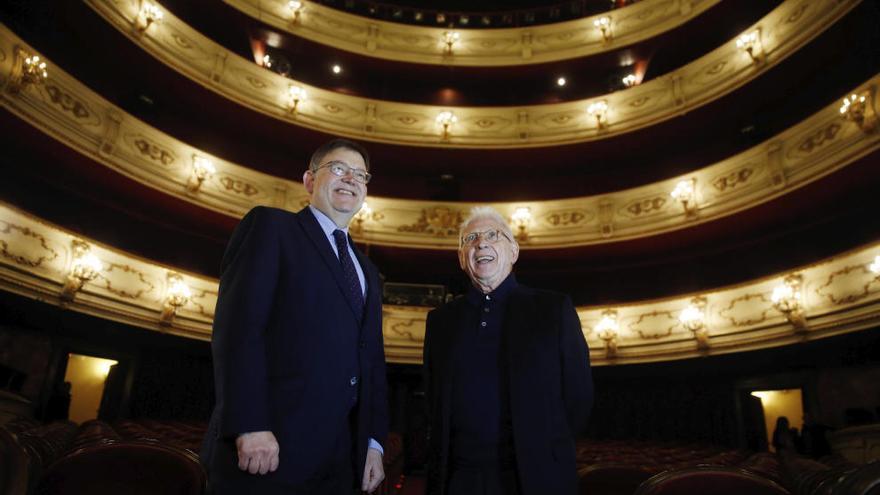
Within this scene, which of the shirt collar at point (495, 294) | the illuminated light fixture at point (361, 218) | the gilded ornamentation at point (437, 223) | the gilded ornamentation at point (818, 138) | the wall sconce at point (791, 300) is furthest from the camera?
the gilded ornamentation at point (437, 223)

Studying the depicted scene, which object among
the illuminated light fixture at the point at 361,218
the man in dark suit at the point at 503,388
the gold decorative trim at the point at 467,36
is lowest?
the man in dark suit at the point at 503,388

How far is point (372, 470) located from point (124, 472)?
2.73 ft

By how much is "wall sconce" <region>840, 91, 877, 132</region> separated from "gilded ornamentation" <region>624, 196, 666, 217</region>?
3.47 metres

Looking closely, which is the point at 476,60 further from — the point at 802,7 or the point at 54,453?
the point at 54,453

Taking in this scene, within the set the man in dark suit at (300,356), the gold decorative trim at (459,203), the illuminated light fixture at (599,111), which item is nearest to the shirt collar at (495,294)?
the man in dark suit at (300,356)

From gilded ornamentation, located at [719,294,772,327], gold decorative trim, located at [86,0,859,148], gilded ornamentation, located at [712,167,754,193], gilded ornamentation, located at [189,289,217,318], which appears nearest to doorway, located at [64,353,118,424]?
gilded ornamentation, located at [189,289,217,318]

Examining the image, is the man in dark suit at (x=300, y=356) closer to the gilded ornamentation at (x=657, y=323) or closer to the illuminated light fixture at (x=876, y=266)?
the illuminated light fixture at (x=876, y=266)

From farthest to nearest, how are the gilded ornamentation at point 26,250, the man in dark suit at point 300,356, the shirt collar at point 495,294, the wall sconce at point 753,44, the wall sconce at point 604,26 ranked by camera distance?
the wall sconce at point 604,26 → the wall sconce at point 753,44 → the gilded ornamentation at point 26,250 → the shirt collar at point 495,294 → the man in dark suit at point 300,356

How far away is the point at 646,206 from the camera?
11008 millimetres

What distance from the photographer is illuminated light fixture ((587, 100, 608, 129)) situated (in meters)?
12.4

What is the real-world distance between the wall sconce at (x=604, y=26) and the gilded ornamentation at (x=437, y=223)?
659 cm

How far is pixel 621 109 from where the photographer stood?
40.7 ft

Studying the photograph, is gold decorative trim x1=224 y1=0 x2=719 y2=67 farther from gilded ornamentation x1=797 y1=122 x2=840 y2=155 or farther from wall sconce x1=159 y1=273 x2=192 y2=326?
wall sconce x1=159 y1=273 x2=192 y2=326

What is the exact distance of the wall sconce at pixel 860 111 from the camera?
7.47m
